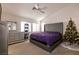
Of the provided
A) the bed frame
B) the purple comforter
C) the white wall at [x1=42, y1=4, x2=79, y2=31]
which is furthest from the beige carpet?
the white wall at [x1=42, y1=4, x2=79, y2=31]

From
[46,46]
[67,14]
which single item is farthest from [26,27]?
[67,14]

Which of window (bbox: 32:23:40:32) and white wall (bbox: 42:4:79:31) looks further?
window (bbox: 32:23:40:32)

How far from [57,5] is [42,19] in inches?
16.1

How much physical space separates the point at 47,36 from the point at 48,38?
0.15 feet

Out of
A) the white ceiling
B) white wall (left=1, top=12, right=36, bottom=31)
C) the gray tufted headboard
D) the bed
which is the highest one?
the white ceiling

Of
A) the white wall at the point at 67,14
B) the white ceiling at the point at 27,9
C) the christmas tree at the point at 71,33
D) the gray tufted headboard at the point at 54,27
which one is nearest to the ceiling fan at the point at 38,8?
the white ceiling at the point at 27,9

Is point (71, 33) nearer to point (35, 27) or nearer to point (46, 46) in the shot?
point (46, 46)

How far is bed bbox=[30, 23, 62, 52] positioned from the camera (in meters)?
1.96

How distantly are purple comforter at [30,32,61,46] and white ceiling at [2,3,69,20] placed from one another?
373 mm

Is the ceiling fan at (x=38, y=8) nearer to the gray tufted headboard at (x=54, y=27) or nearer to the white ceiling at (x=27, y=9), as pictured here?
the white ceiling at (x=27, y=9)

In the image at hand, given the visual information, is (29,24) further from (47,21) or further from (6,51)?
(6,51)

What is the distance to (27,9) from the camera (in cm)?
206

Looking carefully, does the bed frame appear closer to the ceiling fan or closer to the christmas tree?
the christmas tree
